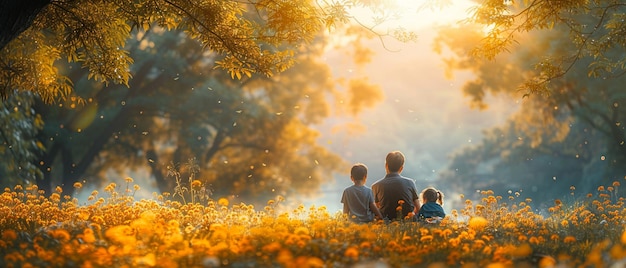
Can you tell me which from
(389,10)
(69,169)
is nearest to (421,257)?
(389,10)

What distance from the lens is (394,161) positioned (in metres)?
9.84

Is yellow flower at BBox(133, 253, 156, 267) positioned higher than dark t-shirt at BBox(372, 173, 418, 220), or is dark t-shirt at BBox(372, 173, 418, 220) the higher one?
dark t-shirt at BBox(372, 173, 418, 220)

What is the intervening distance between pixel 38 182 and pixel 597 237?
23131 mm

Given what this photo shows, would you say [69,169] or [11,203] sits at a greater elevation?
[69,169]

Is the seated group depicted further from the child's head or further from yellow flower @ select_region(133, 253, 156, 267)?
yellow flower @ select_region(133, 253, 156, 267)

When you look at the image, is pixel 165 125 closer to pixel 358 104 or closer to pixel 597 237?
pixel 358 104

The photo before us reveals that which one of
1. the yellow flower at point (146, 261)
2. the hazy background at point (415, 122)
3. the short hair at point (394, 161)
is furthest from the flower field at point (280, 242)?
the hazy background at point (415, 122)

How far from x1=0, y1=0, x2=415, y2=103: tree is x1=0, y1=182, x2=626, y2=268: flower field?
2.16 meters

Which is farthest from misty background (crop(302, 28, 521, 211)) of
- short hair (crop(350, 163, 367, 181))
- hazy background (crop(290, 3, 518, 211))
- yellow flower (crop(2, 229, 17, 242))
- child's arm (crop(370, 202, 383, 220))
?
yellow flower (crop(2, 229, 17, 242))

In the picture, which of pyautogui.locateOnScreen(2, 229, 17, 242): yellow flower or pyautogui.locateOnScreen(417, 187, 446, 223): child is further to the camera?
pyautogui.locateOnScreen(417, 187, 446, 223): child

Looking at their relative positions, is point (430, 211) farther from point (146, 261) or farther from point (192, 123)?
point (192, 123)

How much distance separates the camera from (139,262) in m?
5.03

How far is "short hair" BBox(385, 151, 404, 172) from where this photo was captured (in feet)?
32.3

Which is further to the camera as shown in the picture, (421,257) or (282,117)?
(282,117)
